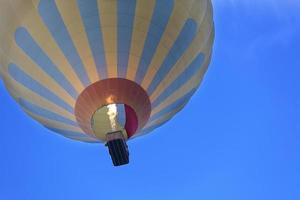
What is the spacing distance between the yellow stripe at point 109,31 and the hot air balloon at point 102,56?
0.07 ft

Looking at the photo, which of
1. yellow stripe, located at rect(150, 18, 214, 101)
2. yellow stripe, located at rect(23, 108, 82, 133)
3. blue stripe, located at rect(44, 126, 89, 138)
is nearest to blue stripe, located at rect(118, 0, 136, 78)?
yellow stripe, located at rect(150, 18, 214, 101)

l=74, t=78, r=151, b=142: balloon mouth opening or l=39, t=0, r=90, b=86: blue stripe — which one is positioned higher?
l=39, t=0, r=90, b=86: blue stripe

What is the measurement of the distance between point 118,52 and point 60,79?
151cm

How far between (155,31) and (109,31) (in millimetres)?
1069

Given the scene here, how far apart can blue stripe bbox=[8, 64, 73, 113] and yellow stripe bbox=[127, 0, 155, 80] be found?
174 centimetres

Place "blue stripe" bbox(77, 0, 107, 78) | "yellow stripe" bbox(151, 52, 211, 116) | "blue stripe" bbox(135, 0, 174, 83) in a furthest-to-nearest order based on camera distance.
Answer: "yellow stripe" bbox(151, 52, 211, 116) → "blue stripe" bbox(135, 0, 174, 83) → "blue stripe" bbox(77, 0, 107, 78)

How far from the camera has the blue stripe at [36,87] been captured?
1286cm

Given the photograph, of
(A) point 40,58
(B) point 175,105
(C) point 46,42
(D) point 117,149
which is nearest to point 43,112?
(A) point 40,58

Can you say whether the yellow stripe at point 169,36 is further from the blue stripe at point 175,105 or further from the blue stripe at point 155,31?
the blue stripe at point 175,105

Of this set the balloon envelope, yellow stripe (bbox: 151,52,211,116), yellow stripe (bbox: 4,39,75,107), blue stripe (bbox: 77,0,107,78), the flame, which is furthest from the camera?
yellow stripe (bbox: 151,52,211,116)

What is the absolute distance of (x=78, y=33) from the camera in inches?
481

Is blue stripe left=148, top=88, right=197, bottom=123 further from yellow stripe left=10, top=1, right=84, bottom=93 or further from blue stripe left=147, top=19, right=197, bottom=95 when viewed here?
yellow stripe left=10, top=1, right=84, bottom=93

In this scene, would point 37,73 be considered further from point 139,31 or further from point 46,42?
point 139,31

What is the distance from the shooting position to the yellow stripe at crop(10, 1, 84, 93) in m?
12.2
